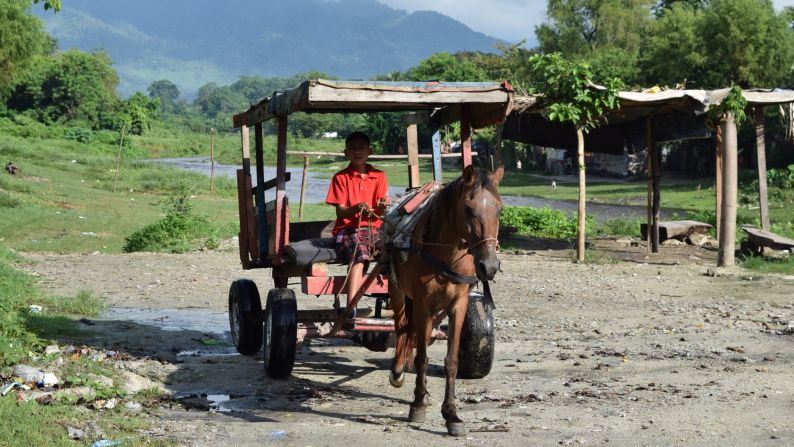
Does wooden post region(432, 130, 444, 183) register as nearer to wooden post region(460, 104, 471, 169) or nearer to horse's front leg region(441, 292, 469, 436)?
A: wooden post region(460, 104, 471, 169)

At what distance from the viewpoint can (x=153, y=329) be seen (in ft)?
36.5

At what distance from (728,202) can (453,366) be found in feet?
33.4

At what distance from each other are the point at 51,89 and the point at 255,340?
85202mm

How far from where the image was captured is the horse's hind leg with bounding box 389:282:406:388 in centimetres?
799

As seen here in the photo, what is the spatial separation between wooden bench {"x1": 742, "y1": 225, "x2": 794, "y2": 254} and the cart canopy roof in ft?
31.5

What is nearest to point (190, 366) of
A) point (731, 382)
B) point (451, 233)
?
point (451, 233)

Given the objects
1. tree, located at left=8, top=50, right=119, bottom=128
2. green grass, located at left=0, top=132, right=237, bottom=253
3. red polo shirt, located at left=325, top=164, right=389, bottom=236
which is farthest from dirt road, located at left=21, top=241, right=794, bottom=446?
tree, located at left=8, top=50, right=119, bottom=128

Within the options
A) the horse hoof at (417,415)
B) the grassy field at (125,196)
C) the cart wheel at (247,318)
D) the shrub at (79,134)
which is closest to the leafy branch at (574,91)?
the grassy field at (125,196)

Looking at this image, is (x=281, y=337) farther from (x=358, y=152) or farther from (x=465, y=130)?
(x=465, y=130)

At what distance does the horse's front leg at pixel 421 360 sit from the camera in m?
7.13

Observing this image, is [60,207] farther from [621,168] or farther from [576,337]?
[621,168]

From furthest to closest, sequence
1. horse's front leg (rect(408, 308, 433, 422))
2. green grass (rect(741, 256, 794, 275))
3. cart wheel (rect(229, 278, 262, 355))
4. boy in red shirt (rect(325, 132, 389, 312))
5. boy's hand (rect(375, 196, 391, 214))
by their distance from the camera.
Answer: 1. green grass (rect(741, 256, 794, 275))
2. cart wheel (rect(229, 278, 262, 355))
3. boy in red shirt (rect(325, 132, 389, 312))
4. boy's hand (rect(375, 196, 391, 214))
5. horse's front leg (rect(408, 308, 433, 422))

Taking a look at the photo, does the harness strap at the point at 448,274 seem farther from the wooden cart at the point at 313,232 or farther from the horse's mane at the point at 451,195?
the wooden cart at the point at 313,232

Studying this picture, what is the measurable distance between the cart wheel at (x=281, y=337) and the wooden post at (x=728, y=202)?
9524 millimetres
